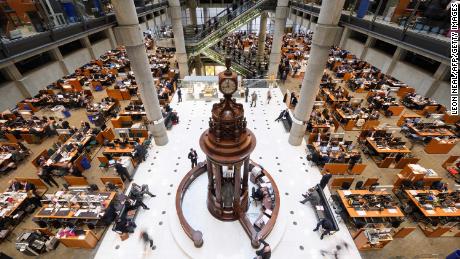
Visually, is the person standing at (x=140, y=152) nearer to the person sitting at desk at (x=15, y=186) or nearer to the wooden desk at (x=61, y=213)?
the wooden desk at (x=61, y=213)

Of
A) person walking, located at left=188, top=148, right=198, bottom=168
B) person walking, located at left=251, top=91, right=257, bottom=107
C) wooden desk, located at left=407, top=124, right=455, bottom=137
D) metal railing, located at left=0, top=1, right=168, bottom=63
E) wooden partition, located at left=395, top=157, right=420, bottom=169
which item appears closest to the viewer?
metal railing, located at left=0, top=1, right=168, bottom=63

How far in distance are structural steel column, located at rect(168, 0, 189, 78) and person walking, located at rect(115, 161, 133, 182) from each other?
11.3m

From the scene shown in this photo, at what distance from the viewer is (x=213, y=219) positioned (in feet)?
25.5

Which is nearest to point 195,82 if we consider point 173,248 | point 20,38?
point 20,38

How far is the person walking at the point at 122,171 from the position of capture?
8898mm

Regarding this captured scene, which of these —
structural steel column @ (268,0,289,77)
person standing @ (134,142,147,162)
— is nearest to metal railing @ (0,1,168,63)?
person standing @ (134,142,147,162)

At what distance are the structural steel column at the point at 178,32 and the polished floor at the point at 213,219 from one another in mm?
8481

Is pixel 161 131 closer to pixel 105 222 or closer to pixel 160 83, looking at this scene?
pixel 105 222

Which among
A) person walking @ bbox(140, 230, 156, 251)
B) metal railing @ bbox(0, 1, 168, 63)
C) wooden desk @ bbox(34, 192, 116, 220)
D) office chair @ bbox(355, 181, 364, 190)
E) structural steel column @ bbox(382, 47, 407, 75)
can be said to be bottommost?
person walking @ bbox(140, 230, 156, 251)

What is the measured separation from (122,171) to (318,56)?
32.8ft

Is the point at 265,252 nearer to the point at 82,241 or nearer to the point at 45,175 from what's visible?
the point at 82,241

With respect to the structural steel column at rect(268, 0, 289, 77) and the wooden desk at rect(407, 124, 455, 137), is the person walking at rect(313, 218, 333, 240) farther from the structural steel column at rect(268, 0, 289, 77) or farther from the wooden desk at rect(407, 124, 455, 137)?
the structural steel column at rect(268, 0, 289, 77)

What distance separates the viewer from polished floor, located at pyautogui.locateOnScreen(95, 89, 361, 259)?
23.0 feet

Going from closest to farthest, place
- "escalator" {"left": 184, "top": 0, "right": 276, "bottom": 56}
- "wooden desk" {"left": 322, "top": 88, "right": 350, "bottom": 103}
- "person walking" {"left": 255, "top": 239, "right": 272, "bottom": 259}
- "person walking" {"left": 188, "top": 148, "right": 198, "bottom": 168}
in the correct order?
"person walking" {"left": 255, "top": 239, "right": 272, "bottom": 259} → "person walking" {"left": 188, "top": 148, "right": 198, "bottom": 168} → "wooden desk" {"left": 322, "top": 88, "right": 350, "bottom": 103} → "escalator" {"left": 184, "top": 0, "right": 276, "bottom": 56}
